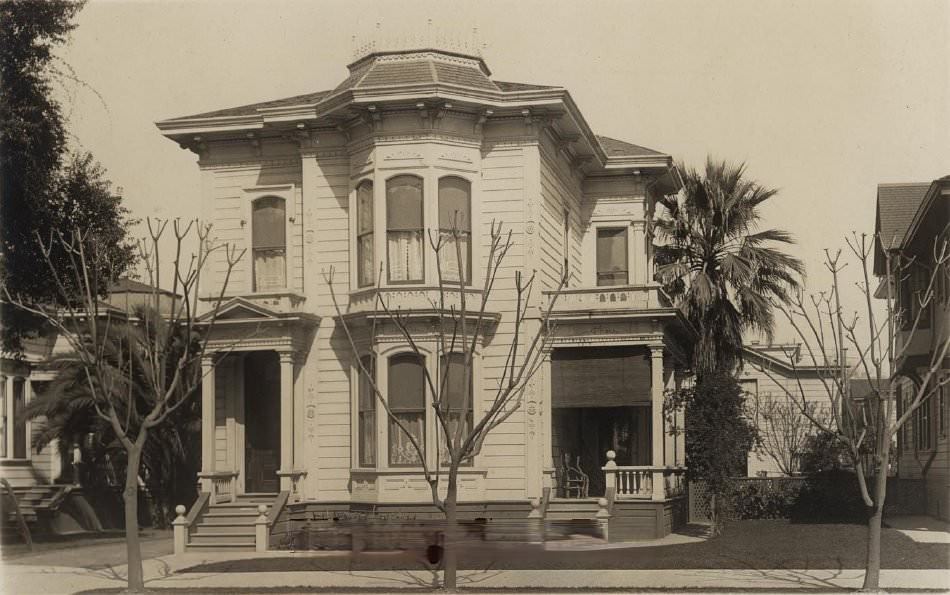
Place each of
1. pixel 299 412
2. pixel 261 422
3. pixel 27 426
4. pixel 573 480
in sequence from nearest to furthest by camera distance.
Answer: pixel 299 412, pixel 261 422, pixel 573 480, pixel 27 426

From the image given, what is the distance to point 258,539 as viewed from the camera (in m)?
23.9

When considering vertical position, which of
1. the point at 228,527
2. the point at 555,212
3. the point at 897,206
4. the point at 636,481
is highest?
the point at 897,206

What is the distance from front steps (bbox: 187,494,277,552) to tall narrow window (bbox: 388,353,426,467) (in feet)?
9.91

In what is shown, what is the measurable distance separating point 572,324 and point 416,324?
11.1ft

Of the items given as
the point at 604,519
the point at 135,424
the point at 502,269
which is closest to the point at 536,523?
the point at 604,519

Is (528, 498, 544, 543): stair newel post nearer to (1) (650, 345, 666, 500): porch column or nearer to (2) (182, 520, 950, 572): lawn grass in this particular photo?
(2) (182, 520, 950, 572): lawn grass

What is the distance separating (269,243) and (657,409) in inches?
365

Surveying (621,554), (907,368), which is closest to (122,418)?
(621,554)

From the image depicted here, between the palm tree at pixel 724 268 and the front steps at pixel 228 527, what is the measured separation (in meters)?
10.9

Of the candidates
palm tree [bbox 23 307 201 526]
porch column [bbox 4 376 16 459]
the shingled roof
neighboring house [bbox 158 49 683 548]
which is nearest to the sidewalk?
neighboring house [bbox 158 49 683 548]

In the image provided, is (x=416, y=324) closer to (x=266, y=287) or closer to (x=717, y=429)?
(x=266, y=287)

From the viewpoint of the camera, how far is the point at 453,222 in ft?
81.7

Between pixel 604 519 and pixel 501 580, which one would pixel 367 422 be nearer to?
pixel 604 519

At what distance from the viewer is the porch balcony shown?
2528cm
